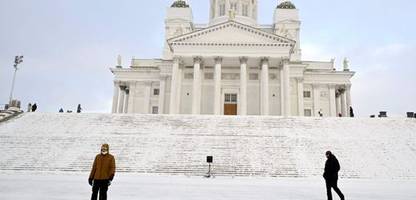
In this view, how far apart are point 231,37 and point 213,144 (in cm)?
2183

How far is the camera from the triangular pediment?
39.8 metres

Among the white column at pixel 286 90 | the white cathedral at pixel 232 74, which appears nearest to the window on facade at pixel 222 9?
the white cathedral at pixel 232 74

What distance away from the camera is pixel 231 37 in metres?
40.6

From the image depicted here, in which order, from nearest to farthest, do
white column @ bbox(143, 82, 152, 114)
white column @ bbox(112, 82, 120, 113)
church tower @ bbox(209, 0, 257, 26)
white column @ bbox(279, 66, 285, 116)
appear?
white column @ bbox(279, 66, 285, 116) → white column @ bbox(143, 82, 152, 114) → white column @ bbox(112, 82, 120, 113) → church tower @ bbox(209, 0, 257, 26)

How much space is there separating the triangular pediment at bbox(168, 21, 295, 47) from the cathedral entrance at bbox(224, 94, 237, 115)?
23.2 ft

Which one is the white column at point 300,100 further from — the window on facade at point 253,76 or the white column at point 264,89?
the white column at point 264,89

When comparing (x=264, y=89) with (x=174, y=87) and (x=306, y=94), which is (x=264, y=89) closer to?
(x=174, y=87)

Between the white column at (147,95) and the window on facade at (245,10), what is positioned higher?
the window on facade at (245,10)

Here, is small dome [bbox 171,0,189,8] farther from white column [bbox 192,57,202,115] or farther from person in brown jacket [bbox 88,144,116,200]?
person in brown jacket [bbox 88,144,116,200]

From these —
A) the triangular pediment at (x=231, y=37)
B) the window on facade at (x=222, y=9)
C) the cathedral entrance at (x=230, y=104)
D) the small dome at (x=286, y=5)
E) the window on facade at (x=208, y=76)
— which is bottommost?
the cathedral entrance at (x=230, y=104)

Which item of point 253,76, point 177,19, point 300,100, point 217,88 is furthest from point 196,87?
point 177,19

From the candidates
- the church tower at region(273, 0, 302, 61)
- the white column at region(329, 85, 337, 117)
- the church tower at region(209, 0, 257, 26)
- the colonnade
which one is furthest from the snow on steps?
the church tower at region(209, 0, 257, 26)

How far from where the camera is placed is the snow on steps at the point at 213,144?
18.2m

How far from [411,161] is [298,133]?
722cm
